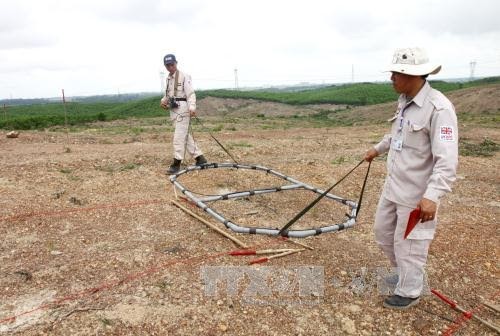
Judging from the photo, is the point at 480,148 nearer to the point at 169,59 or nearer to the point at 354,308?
the point at 169,59

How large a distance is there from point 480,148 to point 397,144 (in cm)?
1024

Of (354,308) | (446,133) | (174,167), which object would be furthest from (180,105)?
(446,133)

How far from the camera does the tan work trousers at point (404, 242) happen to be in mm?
3398

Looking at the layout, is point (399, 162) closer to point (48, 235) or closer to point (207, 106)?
point (48, 235)

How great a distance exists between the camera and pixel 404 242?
3.47m

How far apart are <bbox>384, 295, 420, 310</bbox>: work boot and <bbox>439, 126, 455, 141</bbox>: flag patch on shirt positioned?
1.54m

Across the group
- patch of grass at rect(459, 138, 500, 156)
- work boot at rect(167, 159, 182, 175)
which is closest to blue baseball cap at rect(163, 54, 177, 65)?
work boot at rect(167, 159, 182, 175)

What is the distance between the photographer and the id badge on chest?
3468mm

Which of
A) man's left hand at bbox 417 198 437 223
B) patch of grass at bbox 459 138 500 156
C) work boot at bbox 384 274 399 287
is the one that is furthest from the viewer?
patch of grass at bbox 459 138 500 156

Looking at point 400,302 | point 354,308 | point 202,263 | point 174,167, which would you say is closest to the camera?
point 400,302

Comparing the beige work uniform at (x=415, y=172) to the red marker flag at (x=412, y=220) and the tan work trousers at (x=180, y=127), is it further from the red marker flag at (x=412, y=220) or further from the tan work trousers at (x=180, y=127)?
the tan work trousers at (x=180, y=127)

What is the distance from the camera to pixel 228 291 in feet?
13.2

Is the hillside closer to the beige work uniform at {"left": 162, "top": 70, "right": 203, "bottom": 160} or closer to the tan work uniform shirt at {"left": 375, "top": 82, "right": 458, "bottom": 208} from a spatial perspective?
the beige work uniform at {"left": 162, "top": 70, "right": 203, "bottom": 160}

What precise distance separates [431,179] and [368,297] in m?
1.51
